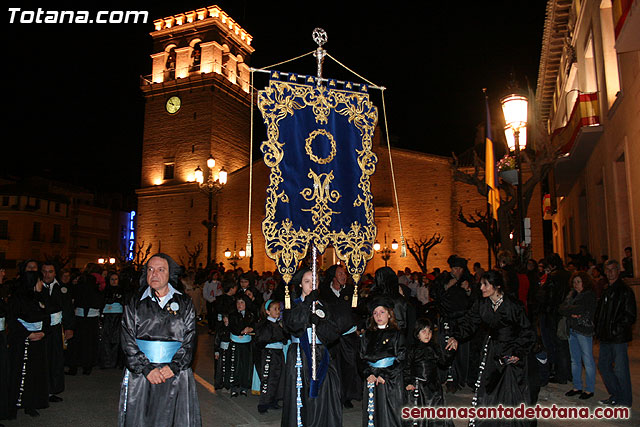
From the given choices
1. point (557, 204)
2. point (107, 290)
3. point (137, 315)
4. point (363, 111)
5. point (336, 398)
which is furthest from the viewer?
point (557, 204)

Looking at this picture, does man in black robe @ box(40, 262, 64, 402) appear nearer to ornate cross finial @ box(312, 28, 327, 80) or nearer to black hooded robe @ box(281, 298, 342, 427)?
black hooded robe @ box(281, 298, 342, 427)

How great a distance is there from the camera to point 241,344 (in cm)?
912

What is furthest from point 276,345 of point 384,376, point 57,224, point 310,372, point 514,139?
point 57,224

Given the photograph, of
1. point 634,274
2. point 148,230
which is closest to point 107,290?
point 634,274

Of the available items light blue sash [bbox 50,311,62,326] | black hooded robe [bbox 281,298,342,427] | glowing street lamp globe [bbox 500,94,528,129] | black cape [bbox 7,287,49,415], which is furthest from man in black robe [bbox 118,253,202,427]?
glowing street lamp globe [bbox 500,94,528,129]

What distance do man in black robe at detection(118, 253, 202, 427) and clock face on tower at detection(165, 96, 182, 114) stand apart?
38.3 meters

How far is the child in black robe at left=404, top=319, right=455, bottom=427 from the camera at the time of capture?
5.75 meters

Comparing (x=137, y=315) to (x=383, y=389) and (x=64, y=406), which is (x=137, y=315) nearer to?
(x=383, y=389)

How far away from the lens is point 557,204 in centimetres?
3084

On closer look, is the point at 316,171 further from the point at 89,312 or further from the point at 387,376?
the point at 89,312

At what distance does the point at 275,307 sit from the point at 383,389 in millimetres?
3017

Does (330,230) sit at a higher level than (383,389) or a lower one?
higher

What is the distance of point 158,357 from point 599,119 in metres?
16.7

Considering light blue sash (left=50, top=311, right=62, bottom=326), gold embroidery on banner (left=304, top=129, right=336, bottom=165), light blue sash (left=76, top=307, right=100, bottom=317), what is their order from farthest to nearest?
light blue sash (left=76, top=307, right=100, bottom=317)
light blue sash (left=50, top=311, right=62, bottom=326)
gold embroidery on banner (left=304, top=129, right=336, bottom=165)
